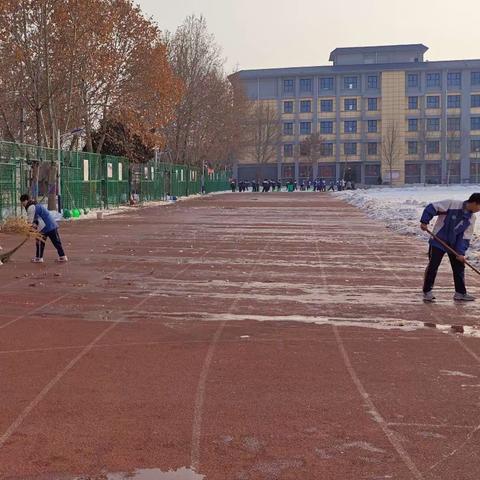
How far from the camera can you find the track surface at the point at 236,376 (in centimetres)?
420

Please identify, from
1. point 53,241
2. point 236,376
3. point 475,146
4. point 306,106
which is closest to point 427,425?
point 236,376

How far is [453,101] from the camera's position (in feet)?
321

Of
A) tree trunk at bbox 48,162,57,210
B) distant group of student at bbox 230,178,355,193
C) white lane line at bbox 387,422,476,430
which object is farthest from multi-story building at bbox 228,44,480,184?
white lane line at bbox 387,422,476,430

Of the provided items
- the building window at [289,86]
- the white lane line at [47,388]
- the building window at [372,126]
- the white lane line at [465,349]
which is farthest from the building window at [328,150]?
the white lane line at [47,388]

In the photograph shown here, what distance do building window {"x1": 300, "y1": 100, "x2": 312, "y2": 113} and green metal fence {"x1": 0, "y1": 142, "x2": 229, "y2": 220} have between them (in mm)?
50032

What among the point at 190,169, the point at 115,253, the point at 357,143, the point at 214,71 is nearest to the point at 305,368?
the point at 115,253

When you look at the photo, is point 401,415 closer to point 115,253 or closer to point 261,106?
point 115,253

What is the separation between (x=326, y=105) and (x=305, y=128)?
441 cm

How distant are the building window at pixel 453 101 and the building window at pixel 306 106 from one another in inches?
749

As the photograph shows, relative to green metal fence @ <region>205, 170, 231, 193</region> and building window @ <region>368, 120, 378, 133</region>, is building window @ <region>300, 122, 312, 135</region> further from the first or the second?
green metal fence @ <region>205, 170, 231, 193</region>

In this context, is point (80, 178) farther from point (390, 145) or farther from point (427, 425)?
point (390, 145)

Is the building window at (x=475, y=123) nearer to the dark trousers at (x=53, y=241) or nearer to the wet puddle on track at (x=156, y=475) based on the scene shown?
the dark trousers at (x=53, y=241)

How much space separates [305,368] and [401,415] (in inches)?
53.0

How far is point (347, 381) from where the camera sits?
18.9ft
